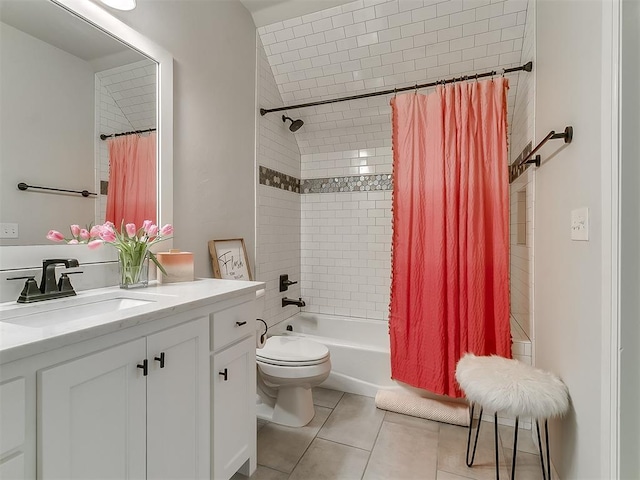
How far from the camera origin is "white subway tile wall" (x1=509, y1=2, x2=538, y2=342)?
6.05 feet

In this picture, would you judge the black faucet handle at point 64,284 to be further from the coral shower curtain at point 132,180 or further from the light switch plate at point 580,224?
the light switch plate at point 580,224

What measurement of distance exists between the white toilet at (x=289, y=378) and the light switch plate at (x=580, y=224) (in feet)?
4.53

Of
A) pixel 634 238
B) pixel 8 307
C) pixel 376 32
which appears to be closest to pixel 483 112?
pixel 376 32

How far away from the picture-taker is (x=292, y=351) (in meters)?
1.90

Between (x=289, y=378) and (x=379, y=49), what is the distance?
7.56ft

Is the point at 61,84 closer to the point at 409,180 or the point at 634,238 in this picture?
the point at 409,180

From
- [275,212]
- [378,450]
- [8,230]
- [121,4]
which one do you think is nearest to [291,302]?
[275,212]

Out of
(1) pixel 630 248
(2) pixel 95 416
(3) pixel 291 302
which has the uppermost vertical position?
(1) pixel 630 248

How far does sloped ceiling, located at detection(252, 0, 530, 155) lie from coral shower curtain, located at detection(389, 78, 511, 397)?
Answer: 1.26 ft

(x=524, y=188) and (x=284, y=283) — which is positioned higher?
(x=524, y=188)

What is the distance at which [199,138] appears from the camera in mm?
1851

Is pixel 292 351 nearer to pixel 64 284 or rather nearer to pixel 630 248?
pixel 64 284

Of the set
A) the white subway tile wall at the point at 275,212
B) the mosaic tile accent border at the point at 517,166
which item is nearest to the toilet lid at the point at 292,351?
the white subway tile wall at the point at 275,212

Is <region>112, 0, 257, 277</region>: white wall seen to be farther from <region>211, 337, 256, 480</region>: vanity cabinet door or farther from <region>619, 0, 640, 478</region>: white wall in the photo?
<region>619, 0, 640, 478</region>: white wall
